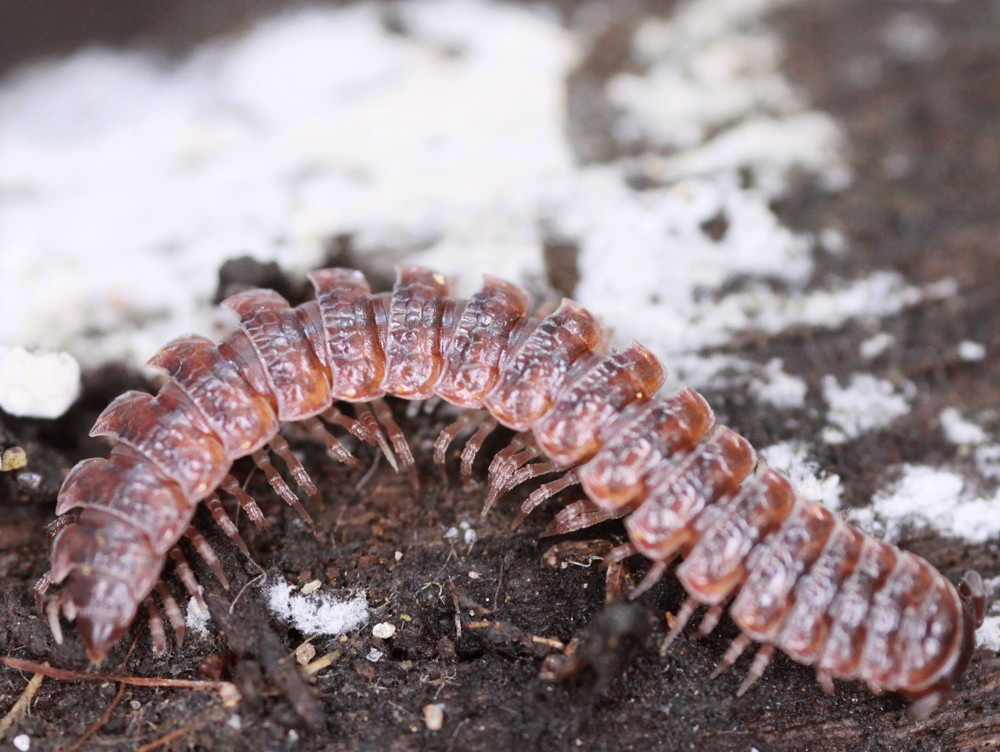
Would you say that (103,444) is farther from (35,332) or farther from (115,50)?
(115,50)

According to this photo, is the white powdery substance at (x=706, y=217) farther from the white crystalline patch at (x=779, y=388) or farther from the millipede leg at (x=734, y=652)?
the millipede leg at (x=734, y=652)

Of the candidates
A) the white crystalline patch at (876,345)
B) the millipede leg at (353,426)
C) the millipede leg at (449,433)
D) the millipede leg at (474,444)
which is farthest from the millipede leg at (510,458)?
the white crystalline patch at (876,345)

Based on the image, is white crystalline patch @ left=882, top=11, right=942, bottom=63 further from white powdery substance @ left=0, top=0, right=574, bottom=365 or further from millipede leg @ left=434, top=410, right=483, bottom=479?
millipede leg @ left=434, top=410, right=483, bottom=479

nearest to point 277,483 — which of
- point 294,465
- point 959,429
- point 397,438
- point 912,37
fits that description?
point 294,465

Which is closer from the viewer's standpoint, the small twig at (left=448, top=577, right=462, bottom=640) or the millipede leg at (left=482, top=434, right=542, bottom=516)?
the small twig at (left=448, top=577, right=462, bottom=640)

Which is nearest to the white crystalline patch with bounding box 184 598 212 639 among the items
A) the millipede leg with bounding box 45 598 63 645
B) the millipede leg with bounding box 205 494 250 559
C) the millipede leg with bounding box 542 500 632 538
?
the millipede leg with bounding box 205 494 250 559

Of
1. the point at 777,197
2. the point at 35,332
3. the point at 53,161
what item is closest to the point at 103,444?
the point at 35,332
